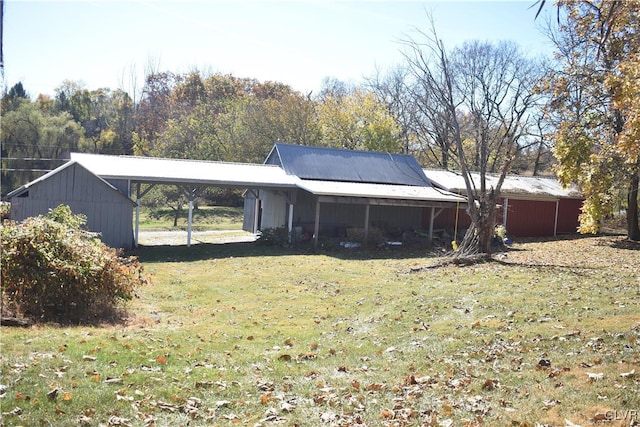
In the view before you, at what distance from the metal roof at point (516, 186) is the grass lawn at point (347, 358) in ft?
46.7

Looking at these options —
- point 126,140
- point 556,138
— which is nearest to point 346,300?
point 556,138

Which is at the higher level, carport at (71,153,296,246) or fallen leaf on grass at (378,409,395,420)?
carport at (71,153,296,246)

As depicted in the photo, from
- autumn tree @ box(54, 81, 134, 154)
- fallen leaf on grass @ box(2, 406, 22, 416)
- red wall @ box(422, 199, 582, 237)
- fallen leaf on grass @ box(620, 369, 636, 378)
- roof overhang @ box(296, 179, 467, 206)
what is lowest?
fallen leaf on grass @ box(2, 406, 22, 416)

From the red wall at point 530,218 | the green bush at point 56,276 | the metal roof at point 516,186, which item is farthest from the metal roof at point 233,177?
the green bush at point 56,276

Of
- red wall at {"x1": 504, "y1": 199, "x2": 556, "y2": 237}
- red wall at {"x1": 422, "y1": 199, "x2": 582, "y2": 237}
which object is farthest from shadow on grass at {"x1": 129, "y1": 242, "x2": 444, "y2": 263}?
red wall at {"x1": 504, "y1": 199, "x2": 556, "y2": 237}

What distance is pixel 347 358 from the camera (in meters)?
7.86

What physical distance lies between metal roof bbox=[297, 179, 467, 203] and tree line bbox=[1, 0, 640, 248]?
194 centimetres

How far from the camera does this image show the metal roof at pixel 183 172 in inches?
834

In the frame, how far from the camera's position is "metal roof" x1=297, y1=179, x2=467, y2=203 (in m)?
23.1

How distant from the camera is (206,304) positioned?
12258mm

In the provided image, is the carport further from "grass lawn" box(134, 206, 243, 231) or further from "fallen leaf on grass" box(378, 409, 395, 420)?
"fallen leaf on grass" box(378, 409, 395, 420)

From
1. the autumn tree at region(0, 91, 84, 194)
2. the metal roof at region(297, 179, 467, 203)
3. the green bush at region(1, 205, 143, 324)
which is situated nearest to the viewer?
the green bush at region(1, 205, 143, 324)

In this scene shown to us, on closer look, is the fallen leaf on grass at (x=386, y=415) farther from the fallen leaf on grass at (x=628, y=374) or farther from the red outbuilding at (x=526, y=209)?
the red outbuilding at (x=526, y=209)

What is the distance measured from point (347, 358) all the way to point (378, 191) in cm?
1729
